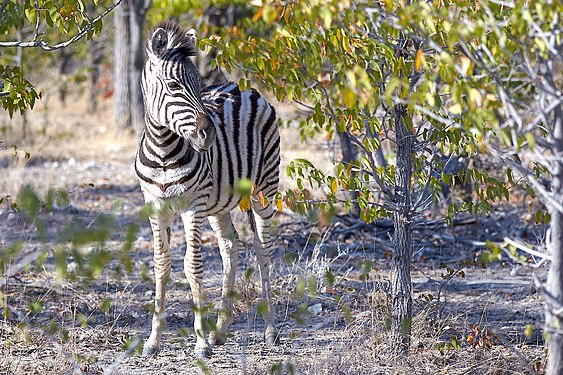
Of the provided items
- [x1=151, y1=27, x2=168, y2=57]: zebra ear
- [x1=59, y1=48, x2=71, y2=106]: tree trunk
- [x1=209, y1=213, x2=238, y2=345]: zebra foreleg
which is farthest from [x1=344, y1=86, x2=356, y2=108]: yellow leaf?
[x1=59, y1=48, x2=71, y2=106]: tree trunk

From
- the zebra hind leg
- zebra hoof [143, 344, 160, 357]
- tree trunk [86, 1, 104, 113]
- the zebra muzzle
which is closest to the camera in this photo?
Result: the zebra muzzle

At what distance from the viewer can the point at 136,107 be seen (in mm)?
16906

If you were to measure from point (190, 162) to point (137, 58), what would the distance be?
1154 cm

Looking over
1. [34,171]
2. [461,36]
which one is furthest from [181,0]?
[461,36]

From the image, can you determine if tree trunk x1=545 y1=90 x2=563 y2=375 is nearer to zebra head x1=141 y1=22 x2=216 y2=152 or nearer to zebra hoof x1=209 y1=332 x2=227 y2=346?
zebra head x1=141 y1=22 x2=216 y2=152

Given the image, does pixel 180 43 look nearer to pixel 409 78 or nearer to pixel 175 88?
pixel 175 88

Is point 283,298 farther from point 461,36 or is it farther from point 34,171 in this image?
point 34,171

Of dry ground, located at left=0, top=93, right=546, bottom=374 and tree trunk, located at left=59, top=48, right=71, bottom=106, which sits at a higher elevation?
tree trunk, located at left=59, top=48, right=71, bottom=106

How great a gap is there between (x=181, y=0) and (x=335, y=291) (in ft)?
30.8

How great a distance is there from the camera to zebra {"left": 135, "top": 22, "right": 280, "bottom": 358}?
5.68 m

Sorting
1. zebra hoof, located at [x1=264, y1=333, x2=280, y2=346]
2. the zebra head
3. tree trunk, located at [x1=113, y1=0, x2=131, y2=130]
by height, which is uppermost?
tree trunk, located at [x1=113, y1=0, x2=131, y2=130]

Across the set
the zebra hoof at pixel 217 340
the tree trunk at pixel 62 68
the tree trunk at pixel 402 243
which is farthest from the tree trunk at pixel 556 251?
the tree trunk at pixel 62 68

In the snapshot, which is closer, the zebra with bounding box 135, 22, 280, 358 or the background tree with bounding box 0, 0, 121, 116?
→ the background tree with bounding box 0, 0, 121, 116

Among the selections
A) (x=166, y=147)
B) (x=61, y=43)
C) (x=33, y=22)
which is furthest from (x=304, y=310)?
(x=33, y=22)
